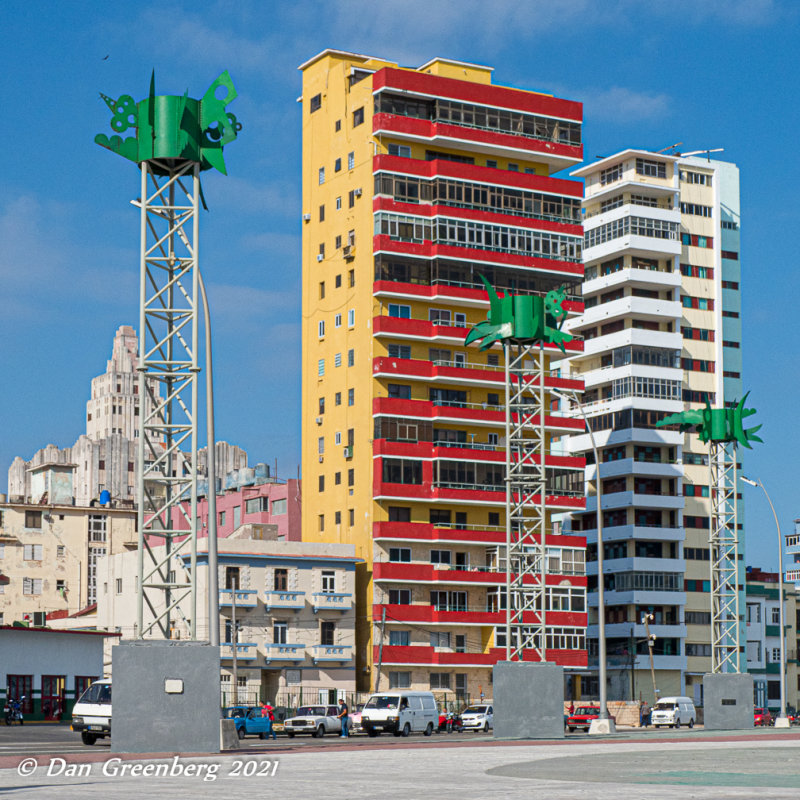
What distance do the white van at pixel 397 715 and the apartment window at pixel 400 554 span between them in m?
30.4

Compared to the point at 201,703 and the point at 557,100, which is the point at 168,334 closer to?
the point at 201,703

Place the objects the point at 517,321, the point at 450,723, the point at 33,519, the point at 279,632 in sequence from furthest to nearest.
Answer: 1. the point at 33,519
2. the point at 279,632
3. the point at 450,723
4. the point at 517,321

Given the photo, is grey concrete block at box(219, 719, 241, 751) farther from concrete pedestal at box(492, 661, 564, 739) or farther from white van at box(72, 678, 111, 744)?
concrete pedestal at box(492, 661, 564, 739)

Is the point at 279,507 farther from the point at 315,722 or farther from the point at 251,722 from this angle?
the point at 251,722

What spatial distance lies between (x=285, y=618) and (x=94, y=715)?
148ft

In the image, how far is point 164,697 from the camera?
30766 mm

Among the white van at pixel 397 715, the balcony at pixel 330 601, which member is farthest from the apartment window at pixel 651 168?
the white van at pixel 397 715

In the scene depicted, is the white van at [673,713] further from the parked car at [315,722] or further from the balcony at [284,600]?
the parked car at [315,722]

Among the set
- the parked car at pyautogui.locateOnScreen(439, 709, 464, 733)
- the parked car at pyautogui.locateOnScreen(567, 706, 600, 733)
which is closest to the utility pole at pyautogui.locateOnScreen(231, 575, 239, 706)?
the parked car at pyautogui.locateOnScreen(439, 709, 464, 733)

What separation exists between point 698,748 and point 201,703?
48.3 ft

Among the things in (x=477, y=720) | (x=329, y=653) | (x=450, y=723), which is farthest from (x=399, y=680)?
Answer: (x=450, y=723)

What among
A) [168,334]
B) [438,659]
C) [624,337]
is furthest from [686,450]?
[168,334]

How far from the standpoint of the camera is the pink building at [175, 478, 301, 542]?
107250 millimetres

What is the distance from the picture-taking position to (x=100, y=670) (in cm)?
8175
